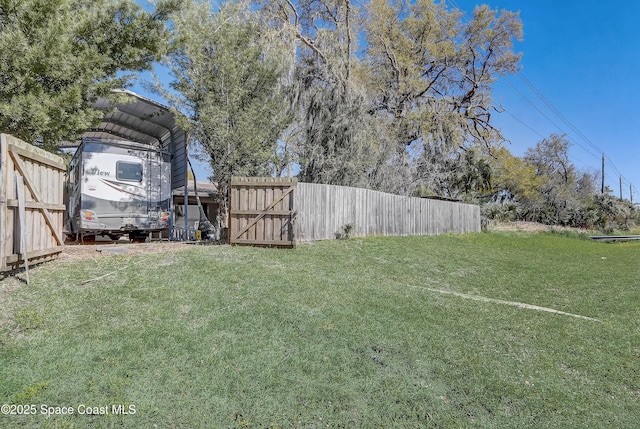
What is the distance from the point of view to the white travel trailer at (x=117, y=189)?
9125 millimetres

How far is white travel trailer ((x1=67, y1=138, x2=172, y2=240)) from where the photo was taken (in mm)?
9125

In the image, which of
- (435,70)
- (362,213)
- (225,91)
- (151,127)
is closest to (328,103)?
(362,213)

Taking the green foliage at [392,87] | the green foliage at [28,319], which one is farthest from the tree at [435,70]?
the green foliage at [28,319]

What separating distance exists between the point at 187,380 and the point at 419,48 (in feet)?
75.8

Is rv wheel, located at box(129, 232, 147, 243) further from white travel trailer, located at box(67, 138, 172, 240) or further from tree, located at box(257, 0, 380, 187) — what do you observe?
tree, located at box(257, 0, 380, 187)

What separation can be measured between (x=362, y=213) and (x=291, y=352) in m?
8.93

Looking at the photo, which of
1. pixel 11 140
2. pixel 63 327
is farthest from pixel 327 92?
pixel 63 327

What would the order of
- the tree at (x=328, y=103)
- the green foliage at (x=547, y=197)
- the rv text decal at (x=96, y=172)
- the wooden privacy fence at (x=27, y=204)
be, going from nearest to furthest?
1. the wooden privacy fence at (x=27, y=204)
2. the rv text decal at (x=96, y=172)
3. the tree at (x=328, y=103)
4. the green foliage at (x=547, y=197)

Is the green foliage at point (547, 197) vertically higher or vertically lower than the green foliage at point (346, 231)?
higher

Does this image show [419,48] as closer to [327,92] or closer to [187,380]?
[327,92]

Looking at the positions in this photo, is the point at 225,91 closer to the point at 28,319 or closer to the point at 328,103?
the point at 328,103

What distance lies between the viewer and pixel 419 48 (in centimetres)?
2197

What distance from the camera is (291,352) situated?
3.60 m

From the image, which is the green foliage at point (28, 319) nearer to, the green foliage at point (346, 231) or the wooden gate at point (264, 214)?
the wooden gate at point (264, 214)
